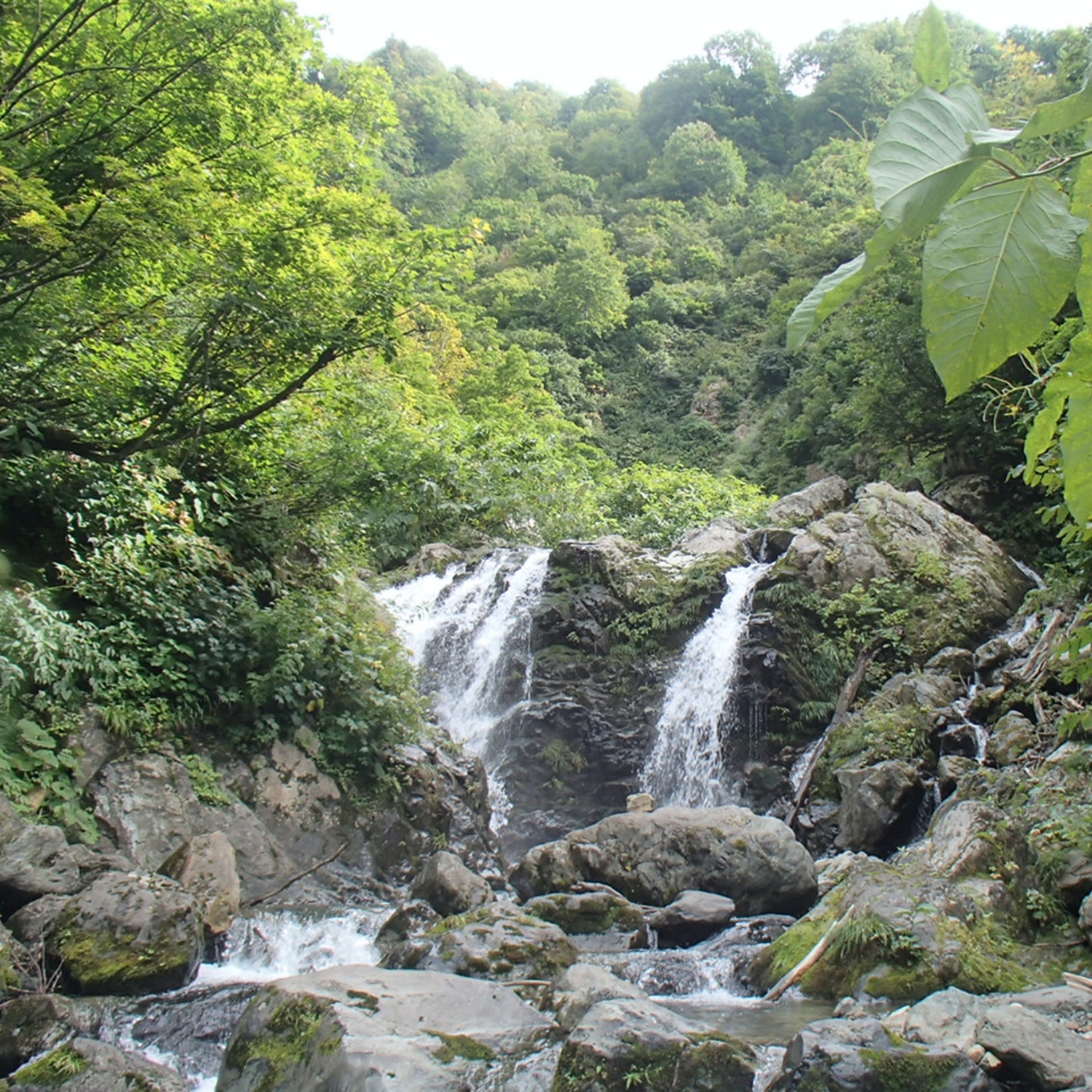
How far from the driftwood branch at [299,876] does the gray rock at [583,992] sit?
2.74 metres

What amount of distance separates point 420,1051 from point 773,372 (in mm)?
28423

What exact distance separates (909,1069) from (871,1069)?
6.0 inches

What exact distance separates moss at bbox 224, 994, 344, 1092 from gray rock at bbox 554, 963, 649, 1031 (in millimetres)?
1239

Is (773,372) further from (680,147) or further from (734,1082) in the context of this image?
(734,1082)

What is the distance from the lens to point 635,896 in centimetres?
736

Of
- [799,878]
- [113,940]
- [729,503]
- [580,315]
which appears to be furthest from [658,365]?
[113,940]

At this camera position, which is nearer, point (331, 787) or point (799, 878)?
point (799, 878)

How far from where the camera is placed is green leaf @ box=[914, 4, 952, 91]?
0.47 m

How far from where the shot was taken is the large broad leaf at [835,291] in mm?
459

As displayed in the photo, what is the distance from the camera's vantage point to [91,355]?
6.85m

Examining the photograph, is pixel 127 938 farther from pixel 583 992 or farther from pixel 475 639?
pixel 475 639

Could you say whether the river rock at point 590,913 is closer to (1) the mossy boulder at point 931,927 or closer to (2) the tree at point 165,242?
(1) the mossy boulder at point 931,927

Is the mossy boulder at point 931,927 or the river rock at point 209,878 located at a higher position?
the river rock at point 209,878

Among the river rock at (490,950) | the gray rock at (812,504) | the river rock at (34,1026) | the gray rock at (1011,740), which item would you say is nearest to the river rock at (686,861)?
the river rock at (490,950)
